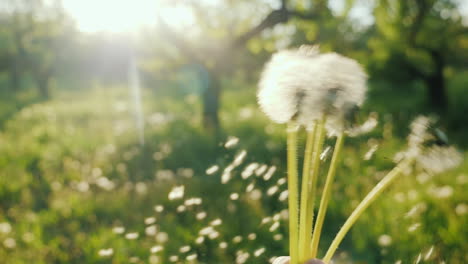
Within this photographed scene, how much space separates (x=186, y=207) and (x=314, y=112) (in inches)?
100

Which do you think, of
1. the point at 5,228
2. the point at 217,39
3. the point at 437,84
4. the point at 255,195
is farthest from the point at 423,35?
the point at 5,228

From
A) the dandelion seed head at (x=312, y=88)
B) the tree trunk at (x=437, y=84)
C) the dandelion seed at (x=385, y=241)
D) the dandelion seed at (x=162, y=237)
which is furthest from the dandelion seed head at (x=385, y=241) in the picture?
the tree trunk at (x=437, y=84)

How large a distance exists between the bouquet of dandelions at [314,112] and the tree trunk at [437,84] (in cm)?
1264

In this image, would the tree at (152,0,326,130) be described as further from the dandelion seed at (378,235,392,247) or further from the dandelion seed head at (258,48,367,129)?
the dandelion seed head at (258,48,367,129)

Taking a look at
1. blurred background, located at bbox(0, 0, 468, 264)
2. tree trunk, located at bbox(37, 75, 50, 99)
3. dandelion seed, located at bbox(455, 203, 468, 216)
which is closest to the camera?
blurred background, located at bbox(0, 0, 468, 264)

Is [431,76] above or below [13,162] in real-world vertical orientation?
above

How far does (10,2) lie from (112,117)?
56.4 feet

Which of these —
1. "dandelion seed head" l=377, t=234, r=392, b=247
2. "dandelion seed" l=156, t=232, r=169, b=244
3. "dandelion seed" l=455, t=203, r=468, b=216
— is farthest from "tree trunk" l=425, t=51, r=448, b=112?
"dandelion seed" l=156, t=232, r=169, b=244

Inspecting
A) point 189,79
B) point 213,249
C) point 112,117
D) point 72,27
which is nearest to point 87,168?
point 213,249

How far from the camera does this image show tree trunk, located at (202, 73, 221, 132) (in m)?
7.66

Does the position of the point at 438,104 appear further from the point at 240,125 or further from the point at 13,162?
the point at 13,162

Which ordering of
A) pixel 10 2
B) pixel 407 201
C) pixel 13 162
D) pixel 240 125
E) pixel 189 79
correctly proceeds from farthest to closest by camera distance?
pixel 189 79
pixel 10 2
pixel 240 125
pixel 13 162
pixel 407 201

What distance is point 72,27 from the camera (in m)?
26.4

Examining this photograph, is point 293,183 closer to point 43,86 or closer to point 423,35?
point 423,35
